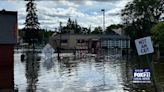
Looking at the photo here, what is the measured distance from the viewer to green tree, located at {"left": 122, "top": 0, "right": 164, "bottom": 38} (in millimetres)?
87700

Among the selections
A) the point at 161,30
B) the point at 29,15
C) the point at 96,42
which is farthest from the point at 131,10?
the point at 29,15

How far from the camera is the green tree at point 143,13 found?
87.7 meters

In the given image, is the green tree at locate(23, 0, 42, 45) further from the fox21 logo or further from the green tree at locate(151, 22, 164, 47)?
the fox21 logo

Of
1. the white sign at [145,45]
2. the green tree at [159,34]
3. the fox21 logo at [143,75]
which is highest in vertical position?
the green tree at [159,34]

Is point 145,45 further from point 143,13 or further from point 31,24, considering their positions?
point 31,24

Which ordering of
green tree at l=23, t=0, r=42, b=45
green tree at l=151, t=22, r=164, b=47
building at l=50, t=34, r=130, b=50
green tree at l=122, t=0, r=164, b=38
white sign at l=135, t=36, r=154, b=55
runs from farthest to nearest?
green tree at l=23, t=0, r=42, b=45
building at l=50, t=34, r=130, b=50
green tree at l=122, t=0, r=164, b=38
green tree at l=151, t=22, r=164, b=47
white sign at l=135, t=36, r=154, b=55

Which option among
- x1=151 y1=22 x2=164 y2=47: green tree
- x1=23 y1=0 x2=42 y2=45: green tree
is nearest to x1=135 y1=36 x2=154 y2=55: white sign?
x1=151 y1=22 x2=164 y2=47: green tree

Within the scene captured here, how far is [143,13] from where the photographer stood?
89.4 meters

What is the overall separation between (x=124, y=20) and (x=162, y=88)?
7640 centimetres

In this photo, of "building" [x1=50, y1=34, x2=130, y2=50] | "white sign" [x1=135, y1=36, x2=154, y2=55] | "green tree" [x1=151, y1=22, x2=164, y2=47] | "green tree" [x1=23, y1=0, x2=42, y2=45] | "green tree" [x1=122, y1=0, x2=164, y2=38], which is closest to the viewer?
"white sign" [x1=135, y1=36, x2=154, y2=55]

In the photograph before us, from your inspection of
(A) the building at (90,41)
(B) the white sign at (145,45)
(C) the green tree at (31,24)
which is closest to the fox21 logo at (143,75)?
(B) the white sign at (145,45)

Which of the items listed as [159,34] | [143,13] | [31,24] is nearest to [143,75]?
[159,34]

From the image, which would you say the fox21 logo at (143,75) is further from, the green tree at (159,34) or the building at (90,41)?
the building at (90,41)

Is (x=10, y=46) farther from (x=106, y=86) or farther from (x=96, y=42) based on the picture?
(x=96, y=42)
